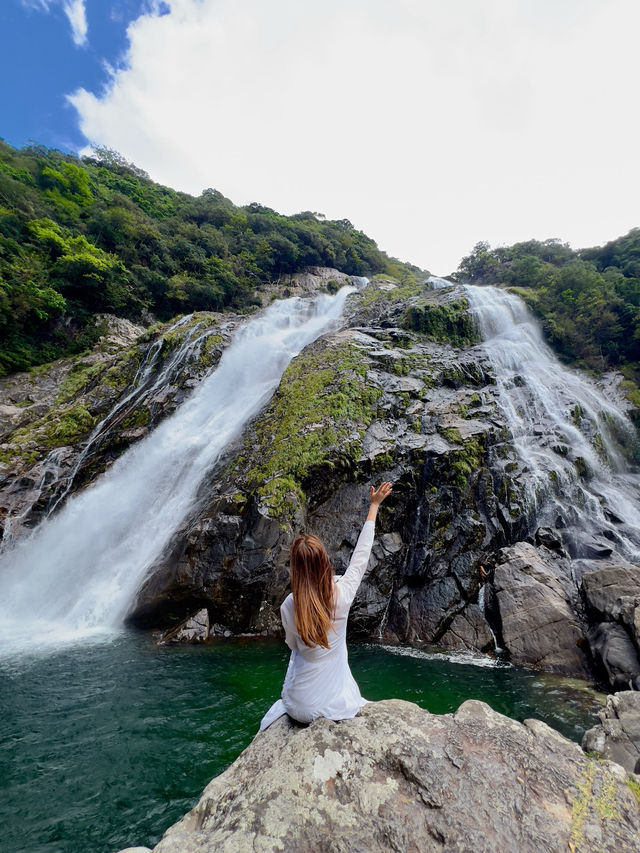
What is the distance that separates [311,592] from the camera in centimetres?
238

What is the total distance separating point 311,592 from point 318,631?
24 cm

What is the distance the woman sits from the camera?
2.36m

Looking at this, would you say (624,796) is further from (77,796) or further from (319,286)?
(319,286)

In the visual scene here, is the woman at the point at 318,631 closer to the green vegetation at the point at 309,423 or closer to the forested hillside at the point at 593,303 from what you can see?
the green vegetation at the point at 309,423

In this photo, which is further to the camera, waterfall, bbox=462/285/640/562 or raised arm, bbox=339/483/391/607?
waterfall, bbox=462/285/640/562

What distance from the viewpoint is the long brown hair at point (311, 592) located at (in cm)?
235

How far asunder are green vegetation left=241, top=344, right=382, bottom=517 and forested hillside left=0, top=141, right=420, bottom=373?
1629cm

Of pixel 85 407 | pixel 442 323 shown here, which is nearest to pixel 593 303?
Answer: pixel 442 323

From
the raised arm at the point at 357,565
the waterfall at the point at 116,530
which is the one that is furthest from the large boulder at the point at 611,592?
the waterfall at the point at 116,530

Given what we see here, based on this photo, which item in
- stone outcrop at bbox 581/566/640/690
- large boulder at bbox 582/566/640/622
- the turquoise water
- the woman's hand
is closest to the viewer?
the woman's hand

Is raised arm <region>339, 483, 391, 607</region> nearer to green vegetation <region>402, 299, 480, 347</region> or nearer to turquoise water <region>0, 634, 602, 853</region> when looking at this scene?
turquoise water <region>0, 634, 602, 853</region>

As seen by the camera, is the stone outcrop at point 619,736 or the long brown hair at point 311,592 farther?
the stone outcrop at point 619,736

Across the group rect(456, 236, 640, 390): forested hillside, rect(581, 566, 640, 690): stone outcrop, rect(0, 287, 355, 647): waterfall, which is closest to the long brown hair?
rect(581, 566, 640, 690): stone outcrop

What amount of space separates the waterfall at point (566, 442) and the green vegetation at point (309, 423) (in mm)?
5410
